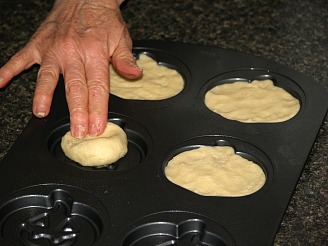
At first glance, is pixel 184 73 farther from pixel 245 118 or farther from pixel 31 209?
pixel 31 209

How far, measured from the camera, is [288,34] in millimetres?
2867

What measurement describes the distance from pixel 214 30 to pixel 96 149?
0.94m

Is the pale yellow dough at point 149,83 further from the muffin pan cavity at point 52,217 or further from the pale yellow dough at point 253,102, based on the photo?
the muffin pan cavity at point 52,217

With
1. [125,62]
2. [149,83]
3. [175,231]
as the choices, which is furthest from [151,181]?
[149,83]

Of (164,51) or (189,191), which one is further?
(164,51)

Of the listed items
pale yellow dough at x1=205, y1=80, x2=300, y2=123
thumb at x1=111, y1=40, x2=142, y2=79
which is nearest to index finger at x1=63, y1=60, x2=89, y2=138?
thumb at x1=111, y1=40, x2=142, y2=79

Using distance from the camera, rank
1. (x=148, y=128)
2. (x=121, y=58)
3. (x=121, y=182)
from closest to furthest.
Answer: (x=121, y=182) < (x=148, y=128) < (x=121, y=58)

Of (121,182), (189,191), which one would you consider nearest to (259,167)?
(189,191)

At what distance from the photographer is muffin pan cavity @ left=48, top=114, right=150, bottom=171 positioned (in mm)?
2221

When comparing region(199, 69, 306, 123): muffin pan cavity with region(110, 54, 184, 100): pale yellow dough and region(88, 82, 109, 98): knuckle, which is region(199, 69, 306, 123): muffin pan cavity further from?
region(88, 82, 109, 98): knuckle

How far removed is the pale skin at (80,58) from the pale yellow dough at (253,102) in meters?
0.29

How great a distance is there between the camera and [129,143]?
230cm

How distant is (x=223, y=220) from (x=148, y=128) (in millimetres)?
478

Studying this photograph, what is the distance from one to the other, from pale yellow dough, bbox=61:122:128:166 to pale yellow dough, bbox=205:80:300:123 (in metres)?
0.39
